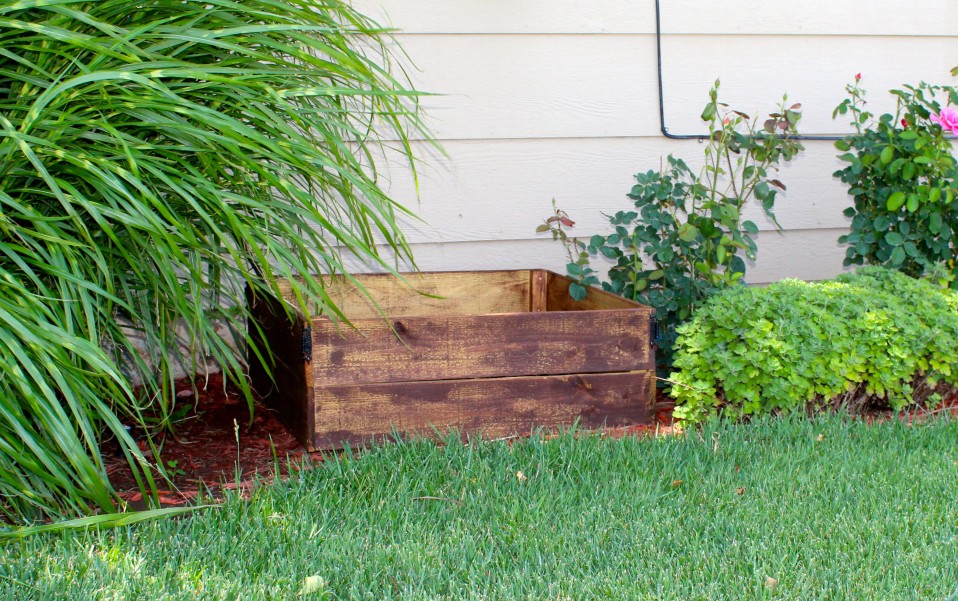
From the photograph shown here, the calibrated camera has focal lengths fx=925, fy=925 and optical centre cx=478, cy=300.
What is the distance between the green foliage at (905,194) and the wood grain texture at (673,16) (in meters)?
0.54

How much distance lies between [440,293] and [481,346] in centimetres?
72

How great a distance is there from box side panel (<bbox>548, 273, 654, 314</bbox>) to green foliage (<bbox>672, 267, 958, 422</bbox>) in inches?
7.5

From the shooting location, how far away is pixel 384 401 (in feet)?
7.63

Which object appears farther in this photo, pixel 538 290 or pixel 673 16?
pixel 673 16

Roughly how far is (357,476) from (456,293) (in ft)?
3.61

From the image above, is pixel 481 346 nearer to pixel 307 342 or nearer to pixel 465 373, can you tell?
pixel 465 373

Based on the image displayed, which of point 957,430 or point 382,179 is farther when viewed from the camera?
point 382,179

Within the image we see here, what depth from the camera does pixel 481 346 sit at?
237 cm

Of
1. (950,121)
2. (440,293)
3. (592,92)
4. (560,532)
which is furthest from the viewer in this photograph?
(592,92)

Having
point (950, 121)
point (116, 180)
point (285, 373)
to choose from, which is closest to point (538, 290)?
point (285, 373)

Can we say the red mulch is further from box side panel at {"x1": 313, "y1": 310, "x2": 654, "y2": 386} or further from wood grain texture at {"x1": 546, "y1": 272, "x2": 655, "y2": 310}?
wood grain texture at {"x1": 546, "y1": 272, "x2": 655, "y2": 310}

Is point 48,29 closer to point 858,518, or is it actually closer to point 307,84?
point 307,84

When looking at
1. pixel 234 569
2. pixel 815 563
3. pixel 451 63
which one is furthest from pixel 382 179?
pixel 815 563

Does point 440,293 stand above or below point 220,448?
above
